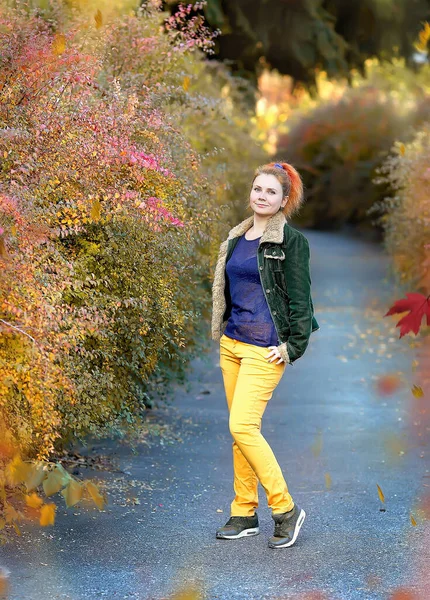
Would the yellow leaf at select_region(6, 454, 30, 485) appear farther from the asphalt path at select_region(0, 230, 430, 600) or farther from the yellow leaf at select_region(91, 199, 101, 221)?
the yellow leaf at select_region(91, 199, 101, 221)

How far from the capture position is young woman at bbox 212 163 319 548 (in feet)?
17.6

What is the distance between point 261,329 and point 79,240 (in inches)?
43.1

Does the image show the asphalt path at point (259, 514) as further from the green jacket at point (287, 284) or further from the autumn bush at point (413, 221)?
the autumn bush at point (413, 221)

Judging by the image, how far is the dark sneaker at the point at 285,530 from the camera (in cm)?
541

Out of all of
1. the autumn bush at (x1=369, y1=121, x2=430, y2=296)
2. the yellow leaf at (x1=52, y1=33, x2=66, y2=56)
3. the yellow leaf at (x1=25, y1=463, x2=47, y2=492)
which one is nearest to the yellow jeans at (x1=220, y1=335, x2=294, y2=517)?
the yellow leaf at (x1=25, y1=463, x2=47, y2=492)

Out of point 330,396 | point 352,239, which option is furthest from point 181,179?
point 352,239

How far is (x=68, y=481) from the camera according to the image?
466 centimetres

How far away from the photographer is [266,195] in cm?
552

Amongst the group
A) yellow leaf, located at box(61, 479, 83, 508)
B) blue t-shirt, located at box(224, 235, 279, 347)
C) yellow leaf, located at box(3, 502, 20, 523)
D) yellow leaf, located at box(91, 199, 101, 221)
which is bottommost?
yellow leaf, located at box(3, 502, 20, 523)

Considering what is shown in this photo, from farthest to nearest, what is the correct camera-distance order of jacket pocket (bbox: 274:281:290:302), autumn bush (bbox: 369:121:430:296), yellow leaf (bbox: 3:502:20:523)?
1. autumn bush (bbox: 369:121:430:296)
2. jacket pocket (bbox: 274:281:290:302)
3. yellow leaf (bbox: 3:502:20:523)

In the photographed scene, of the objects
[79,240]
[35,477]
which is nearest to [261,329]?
[79,240]

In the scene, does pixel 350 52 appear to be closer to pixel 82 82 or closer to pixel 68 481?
pixel 82 82

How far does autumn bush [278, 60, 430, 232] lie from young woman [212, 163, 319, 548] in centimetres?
2203

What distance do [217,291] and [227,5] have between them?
14.0 m
